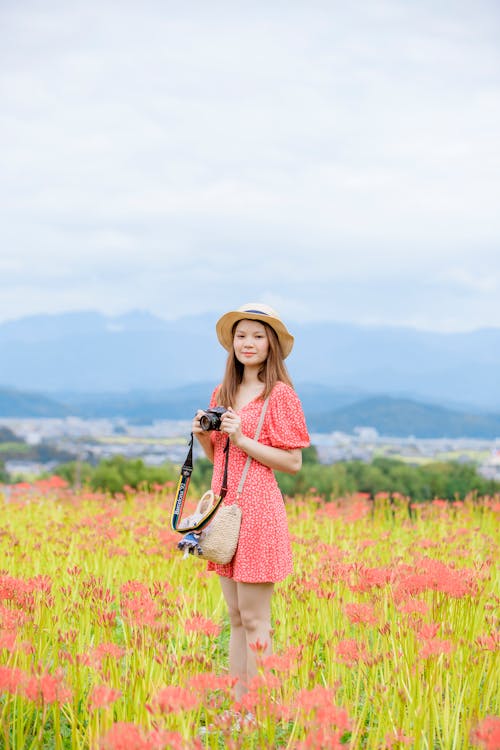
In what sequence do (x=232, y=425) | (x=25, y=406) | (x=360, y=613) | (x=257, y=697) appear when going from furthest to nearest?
(x=25, y=406)
(x=232, y=425)
(x=360, y=613)
(x=257, y=697)

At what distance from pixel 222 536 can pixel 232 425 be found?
471 mm

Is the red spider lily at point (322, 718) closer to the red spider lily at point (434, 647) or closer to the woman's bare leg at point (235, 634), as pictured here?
the red spider lily at point (434, 647)

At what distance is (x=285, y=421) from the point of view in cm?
320

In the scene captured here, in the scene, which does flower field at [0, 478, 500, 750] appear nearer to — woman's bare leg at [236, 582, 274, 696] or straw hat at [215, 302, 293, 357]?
woman's bare leg at [236, 582, 274, 696]

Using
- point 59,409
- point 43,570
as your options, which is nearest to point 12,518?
point 43,570

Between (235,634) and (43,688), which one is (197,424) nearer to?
(235,634)

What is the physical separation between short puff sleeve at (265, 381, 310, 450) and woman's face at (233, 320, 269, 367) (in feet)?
0.53

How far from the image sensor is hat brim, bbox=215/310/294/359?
3271 millimetres

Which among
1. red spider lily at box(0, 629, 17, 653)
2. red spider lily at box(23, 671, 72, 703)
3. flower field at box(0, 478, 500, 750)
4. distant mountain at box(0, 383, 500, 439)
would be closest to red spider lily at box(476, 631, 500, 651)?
flower field at box(0, 478, 500, 750)

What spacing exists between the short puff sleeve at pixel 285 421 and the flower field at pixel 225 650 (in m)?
0.71

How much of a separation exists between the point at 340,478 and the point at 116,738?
11881mm

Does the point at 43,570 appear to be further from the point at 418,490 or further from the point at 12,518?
the point at 418,490

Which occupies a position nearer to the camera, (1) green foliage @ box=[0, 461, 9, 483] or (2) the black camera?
(2) the black camera

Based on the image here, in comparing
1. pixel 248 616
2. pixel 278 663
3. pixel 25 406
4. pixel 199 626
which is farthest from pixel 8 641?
pixel 25 406
